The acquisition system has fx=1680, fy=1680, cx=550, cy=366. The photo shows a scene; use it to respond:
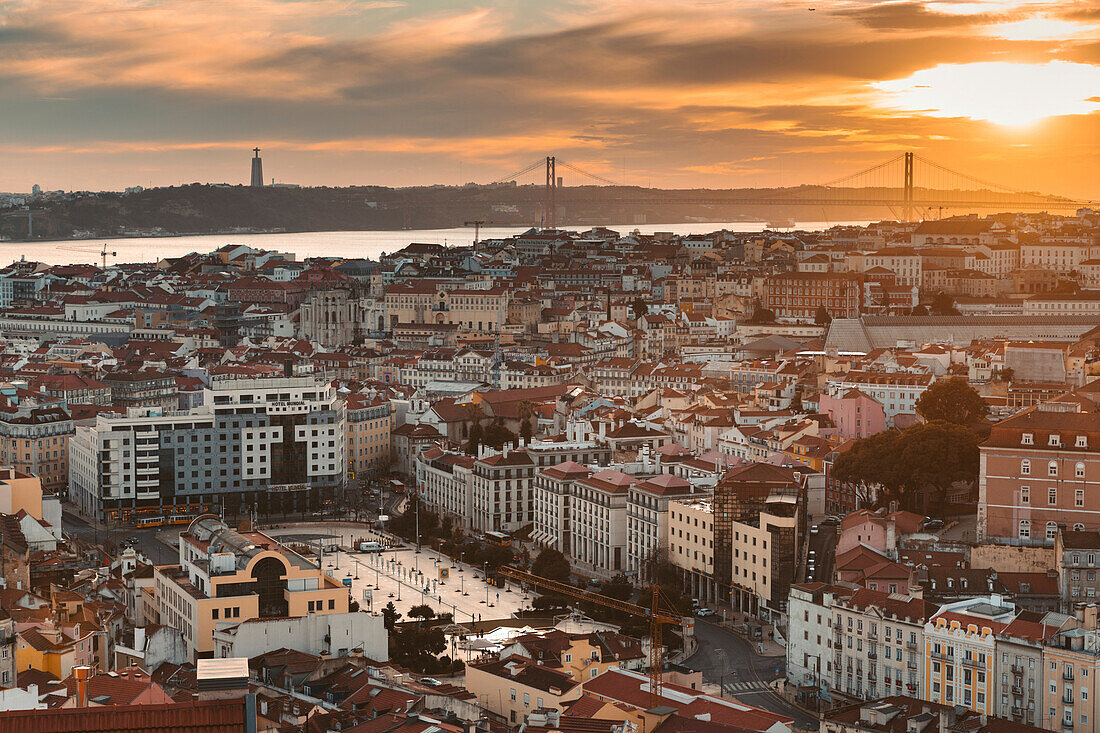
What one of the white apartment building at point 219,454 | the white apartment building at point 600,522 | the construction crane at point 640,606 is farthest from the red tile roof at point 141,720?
the white apartment building at point 219,454

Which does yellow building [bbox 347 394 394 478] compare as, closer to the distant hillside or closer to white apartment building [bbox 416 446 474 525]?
white apartment building [bbox 416 446 474 525]

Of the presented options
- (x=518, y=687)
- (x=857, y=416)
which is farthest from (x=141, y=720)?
(x=857, y=416)

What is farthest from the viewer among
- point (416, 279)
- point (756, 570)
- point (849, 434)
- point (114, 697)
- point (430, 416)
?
point (416, 279)

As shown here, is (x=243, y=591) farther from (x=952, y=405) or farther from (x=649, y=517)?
(x=952, y=405)

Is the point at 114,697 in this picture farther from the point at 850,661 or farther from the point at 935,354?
the point at 935,354

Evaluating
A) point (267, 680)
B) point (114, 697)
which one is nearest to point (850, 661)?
point (267, 680)
